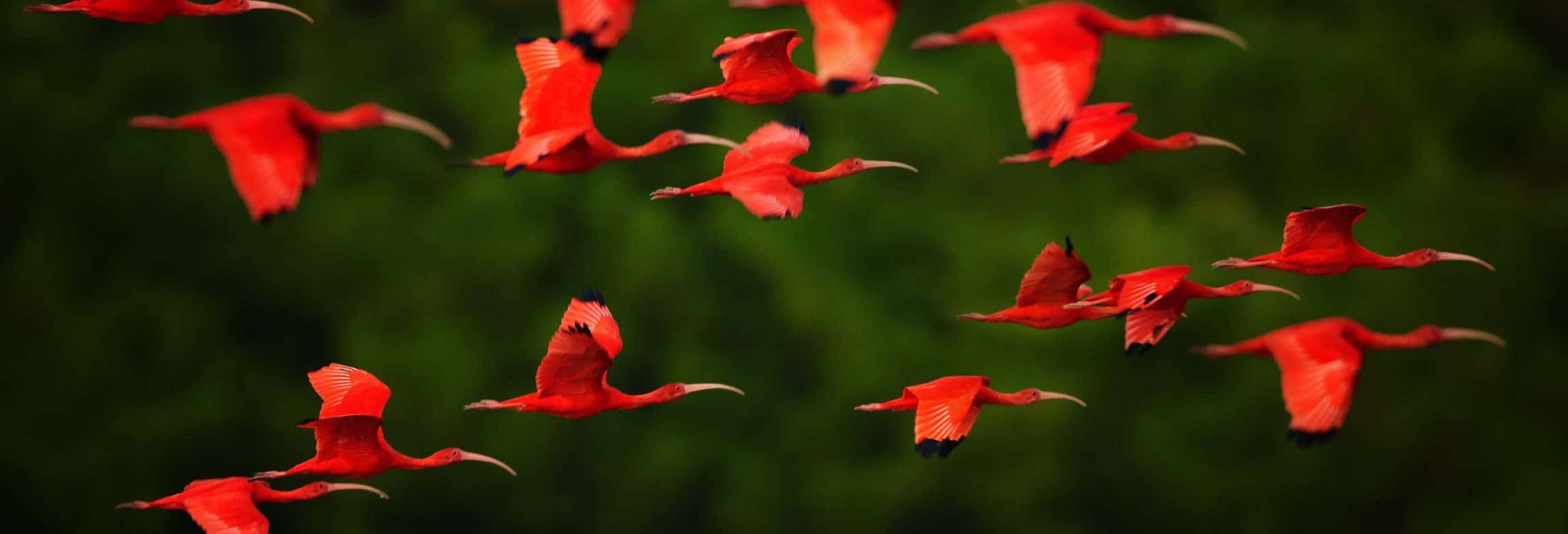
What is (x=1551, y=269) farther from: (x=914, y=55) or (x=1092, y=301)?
(x=1092, y=301)

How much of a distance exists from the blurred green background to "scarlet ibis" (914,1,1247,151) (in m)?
4.92

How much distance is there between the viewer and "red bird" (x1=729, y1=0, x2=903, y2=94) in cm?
507

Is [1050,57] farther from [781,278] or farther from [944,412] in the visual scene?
[781,278]

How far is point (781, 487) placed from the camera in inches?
393

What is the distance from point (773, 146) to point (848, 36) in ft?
5.50

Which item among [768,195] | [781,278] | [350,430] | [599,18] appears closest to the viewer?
[599,18]

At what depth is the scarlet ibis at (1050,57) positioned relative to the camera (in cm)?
491

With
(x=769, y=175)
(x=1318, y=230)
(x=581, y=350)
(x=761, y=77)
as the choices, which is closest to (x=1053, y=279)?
(x=1318, y=230)

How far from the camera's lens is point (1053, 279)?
6.75 metres

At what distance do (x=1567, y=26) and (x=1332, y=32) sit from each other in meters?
1.43

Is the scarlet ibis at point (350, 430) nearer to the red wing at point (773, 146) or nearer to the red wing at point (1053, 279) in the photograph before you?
the red wing at point (773, 146)

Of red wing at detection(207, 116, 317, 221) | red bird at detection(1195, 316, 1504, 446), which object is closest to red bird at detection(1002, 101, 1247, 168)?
red bird at detection(1195, 316, 1504, 446)

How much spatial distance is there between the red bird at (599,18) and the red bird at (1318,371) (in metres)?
2.73

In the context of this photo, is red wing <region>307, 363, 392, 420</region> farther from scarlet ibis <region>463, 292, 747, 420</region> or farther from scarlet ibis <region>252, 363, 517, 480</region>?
scarlet ibis <region>463, 292, 747, 420</region>
